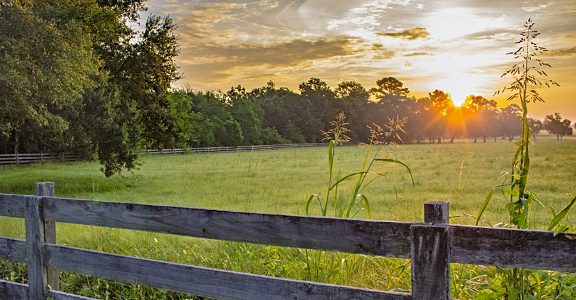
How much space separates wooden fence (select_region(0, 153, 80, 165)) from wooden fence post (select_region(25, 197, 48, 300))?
37154mm

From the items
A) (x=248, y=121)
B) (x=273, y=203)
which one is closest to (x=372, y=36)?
(x=273, y=203)

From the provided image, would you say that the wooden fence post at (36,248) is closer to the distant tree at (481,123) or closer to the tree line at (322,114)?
the tree line at (322,114)

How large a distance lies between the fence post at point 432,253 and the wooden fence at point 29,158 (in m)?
40.7

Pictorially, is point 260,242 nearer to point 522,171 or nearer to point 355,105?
point 522,171

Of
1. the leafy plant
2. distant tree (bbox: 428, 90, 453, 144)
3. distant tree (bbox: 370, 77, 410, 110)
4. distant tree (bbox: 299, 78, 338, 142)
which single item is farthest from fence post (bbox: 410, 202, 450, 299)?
distant tree (bbox: 370, 77, 410, 110)

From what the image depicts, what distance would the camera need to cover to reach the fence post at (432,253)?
10.9ft

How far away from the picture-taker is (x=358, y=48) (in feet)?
75.3

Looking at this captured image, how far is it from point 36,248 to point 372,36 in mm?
17426

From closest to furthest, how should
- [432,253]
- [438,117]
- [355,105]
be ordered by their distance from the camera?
1. [432,253]
2. [355,105]
3. [438,117]

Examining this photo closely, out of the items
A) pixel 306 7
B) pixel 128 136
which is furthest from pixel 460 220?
pixel 128 136

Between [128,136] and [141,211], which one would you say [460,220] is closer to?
[141,211]

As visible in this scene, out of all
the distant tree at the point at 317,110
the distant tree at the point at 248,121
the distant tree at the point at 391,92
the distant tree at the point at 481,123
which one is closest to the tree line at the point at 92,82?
the distant tree at the point at 248,121

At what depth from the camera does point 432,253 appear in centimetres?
336

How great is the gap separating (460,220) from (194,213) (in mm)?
7953
